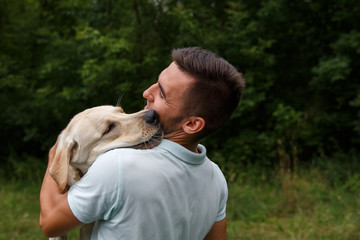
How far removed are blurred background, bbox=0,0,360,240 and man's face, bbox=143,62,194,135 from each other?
4.61 m

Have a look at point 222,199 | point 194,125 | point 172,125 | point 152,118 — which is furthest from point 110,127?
point 222,199

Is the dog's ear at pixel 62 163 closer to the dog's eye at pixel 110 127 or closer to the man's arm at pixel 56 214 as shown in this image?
the man's arm at pixel 56 214

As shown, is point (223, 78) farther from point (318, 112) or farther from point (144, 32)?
point (318, 112)

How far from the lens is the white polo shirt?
1.47 meters

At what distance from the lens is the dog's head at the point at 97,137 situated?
5.95ft

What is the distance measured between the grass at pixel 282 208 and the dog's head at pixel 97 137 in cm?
336

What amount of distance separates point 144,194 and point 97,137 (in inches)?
21.5

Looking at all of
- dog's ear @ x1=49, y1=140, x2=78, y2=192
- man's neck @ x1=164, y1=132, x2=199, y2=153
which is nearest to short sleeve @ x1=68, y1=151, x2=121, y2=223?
dog's ear @ x1=49, y1=140, x2=78, y2=192

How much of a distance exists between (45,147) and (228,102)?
8.23 meters

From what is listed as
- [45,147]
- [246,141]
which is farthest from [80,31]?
[246,141]

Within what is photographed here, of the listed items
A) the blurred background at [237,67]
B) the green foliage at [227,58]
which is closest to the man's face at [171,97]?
the blurred background at [237,67]

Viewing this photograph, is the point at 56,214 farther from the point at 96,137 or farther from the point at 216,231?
the point at 216,231

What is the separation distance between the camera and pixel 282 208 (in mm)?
5840

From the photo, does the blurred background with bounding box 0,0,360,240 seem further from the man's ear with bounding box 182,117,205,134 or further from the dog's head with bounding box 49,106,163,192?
the man's ear with bounding box 182,117,205,134
